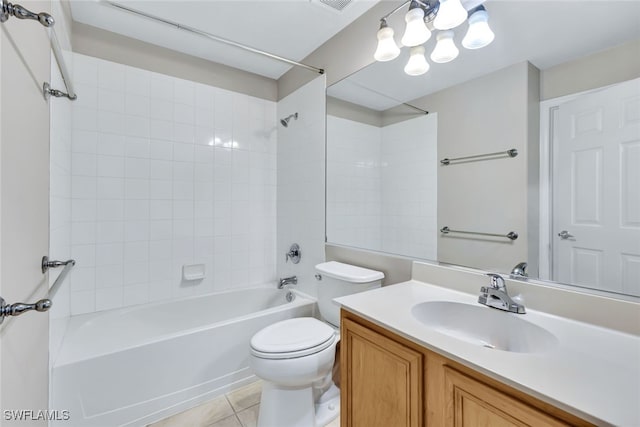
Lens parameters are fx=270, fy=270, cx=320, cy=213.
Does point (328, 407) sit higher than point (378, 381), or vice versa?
point (378, 381)

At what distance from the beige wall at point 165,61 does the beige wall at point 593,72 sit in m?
2.21

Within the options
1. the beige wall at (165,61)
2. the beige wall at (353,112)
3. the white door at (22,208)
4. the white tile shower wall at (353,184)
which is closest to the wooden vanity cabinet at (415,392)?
the white tile shower wall at (353,184)

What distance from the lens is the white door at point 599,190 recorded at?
0.81 meters

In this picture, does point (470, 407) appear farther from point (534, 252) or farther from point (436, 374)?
point (534, 252)

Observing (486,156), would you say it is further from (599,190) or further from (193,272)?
(193,272)

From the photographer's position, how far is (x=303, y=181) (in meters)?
2.31

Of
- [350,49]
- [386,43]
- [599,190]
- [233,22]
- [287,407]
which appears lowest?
[287,407]

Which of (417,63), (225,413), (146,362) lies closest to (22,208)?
(146,362)

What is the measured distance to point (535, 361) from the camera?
0.66 meters

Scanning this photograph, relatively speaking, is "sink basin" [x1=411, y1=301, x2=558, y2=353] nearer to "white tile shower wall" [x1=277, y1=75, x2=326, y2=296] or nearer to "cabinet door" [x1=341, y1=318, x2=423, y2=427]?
"cabinet door" [x1=341, y1=318, x2=423, y2=427]

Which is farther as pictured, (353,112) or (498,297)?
(353,112)

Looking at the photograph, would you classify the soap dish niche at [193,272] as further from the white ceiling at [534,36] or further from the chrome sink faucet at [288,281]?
the white ceiling at [534,36]

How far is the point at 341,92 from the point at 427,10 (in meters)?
0.74

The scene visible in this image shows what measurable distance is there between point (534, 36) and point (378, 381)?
1411 mm
